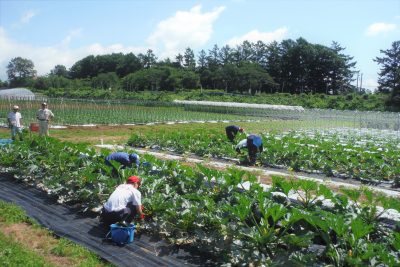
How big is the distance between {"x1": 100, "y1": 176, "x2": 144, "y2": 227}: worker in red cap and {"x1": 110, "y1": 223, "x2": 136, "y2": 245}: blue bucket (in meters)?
0.30

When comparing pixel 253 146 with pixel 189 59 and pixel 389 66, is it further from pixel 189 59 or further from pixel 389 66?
pixel 189 59

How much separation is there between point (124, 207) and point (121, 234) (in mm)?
446

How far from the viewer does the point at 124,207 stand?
5.06 metres

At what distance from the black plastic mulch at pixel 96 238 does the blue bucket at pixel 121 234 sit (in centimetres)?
7

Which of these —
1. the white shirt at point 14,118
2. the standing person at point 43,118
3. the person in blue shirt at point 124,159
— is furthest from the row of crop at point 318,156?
the white shirt at point 14,118

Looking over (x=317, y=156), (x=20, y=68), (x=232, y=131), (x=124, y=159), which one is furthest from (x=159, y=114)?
(x=20, y=68)

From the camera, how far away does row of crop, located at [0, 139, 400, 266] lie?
3.68 meters

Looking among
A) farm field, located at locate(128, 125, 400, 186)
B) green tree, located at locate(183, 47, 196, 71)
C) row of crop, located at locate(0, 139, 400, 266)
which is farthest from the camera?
green tree, located at locate(183, 47, 196, 71)

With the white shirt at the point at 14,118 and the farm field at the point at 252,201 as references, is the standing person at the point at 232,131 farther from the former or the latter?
the white shirt at the point at 14,118

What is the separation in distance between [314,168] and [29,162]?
6.43 m

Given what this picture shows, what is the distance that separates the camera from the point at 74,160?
23.0ft

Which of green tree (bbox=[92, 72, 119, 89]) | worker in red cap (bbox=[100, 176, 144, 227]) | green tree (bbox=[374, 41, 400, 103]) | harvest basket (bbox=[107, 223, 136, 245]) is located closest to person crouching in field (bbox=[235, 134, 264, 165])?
worker in red cap (bbox=[100, 176, 144, 227])

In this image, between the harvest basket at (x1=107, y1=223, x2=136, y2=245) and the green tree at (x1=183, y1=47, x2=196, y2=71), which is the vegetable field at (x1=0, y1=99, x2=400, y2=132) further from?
the green tree at (x1=183, y1=47, x2=196, y2=71)

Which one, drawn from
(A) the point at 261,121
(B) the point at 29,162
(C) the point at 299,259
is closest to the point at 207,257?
(C) the point at 299,259
